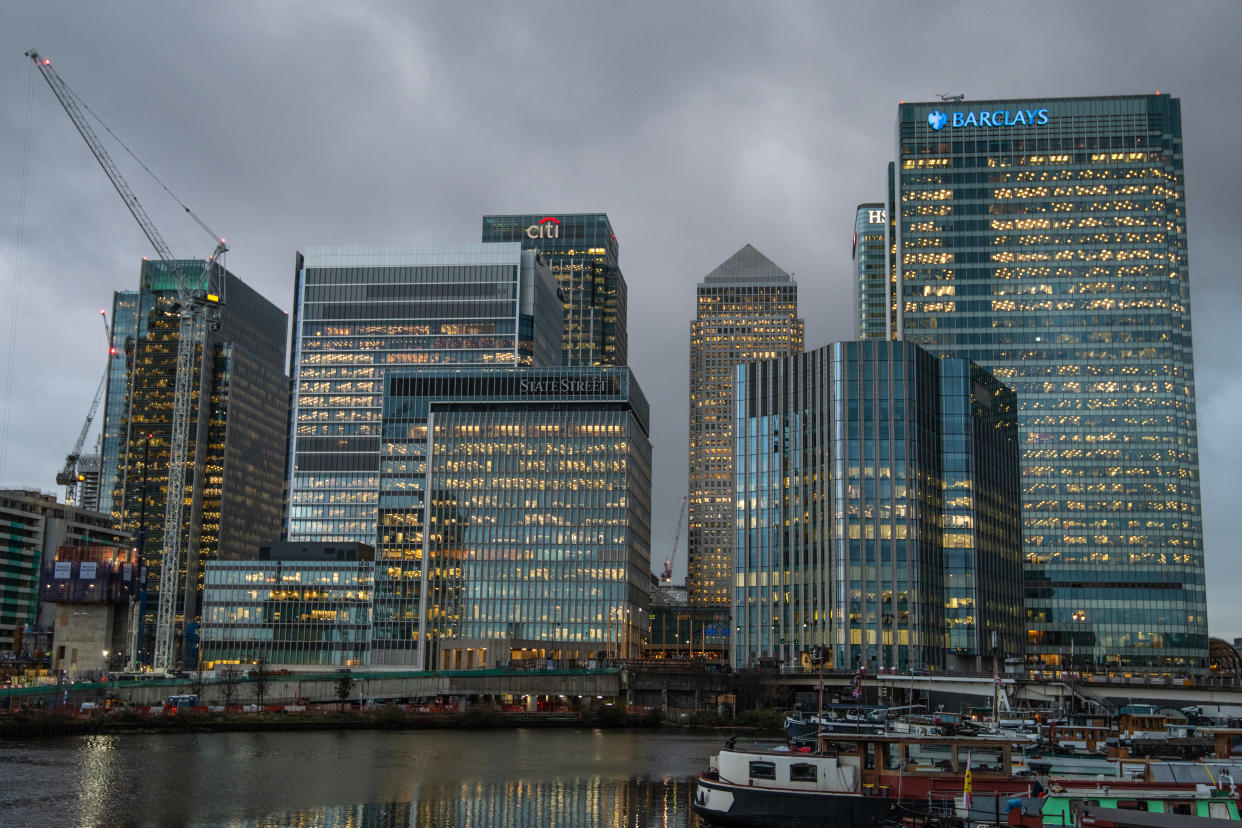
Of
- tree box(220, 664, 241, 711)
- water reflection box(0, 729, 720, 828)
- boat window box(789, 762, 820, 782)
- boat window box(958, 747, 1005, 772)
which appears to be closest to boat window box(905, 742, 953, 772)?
boat window box(958, 747, 1005, 772)

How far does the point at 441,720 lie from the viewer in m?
156

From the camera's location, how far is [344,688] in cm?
16538

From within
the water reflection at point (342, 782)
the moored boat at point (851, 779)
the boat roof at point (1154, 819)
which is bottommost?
the water reflection at point (342, 782)

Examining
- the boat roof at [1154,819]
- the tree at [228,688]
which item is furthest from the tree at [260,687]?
the boat roof at [1154,819]

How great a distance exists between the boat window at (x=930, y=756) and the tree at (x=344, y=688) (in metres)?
110

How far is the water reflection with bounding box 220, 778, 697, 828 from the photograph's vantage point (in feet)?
238

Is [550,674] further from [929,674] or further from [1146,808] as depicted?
[1146,808]

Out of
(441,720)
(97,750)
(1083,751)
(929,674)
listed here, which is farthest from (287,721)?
(1083,751)

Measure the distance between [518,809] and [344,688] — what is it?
304 feet

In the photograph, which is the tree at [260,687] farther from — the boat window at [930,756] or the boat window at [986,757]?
the boat window at [986,757]

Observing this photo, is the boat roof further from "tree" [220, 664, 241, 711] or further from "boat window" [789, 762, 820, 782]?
"tree" [220, 664, 241, 711]

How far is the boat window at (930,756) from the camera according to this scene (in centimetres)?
6969

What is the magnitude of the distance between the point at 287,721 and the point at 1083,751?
96.6 metres

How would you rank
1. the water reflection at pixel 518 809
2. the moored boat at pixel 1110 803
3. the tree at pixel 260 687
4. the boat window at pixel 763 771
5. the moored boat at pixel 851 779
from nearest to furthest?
the moored boat at pixel 1110 803 < the moored boat at pixel 851 779 < the boat window at pixel 763 771 < the water reflection at pixel 518 809 < the tree at pixel 260 687
